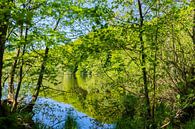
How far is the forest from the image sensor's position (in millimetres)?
8289

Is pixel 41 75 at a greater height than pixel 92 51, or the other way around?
pixel 92 51

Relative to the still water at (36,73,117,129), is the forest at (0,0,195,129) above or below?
above

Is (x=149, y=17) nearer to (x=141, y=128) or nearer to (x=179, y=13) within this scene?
(x=179, y=13)

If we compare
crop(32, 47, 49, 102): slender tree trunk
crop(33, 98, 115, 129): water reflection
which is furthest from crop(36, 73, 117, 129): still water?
crop(32, 47, 49, 102): slender tree trunk

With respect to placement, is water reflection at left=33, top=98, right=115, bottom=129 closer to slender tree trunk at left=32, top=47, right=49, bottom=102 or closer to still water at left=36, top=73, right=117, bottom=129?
still water at left=36, top=73, right=117, bottom=129

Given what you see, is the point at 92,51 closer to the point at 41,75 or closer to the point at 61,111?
the point at 41,75

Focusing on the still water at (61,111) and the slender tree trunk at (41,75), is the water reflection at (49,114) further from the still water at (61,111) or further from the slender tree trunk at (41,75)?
the slender tree trunk at (41,75)

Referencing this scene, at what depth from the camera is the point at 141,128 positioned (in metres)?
10.9

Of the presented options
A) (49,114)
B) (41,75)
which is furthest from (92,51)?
(49,114)

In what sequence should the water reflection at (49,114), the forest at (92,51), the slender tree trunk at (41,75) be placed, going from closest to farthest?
1. the forest at (92,51)
2. the slender tree trunk at (41,75)
3. the water reflection at (49,114)

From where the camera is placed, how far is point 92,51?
8.98 m

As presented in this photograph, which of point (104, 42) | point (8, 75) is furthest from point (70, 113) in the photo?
point (104, 42)

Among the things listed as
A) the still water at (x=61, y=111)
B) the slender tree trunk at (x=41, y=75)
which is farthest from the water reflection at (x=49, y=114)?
the slender tree trunk at (x=41, y=75)

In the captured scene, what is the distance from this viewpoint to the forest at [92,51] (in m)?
8.29
